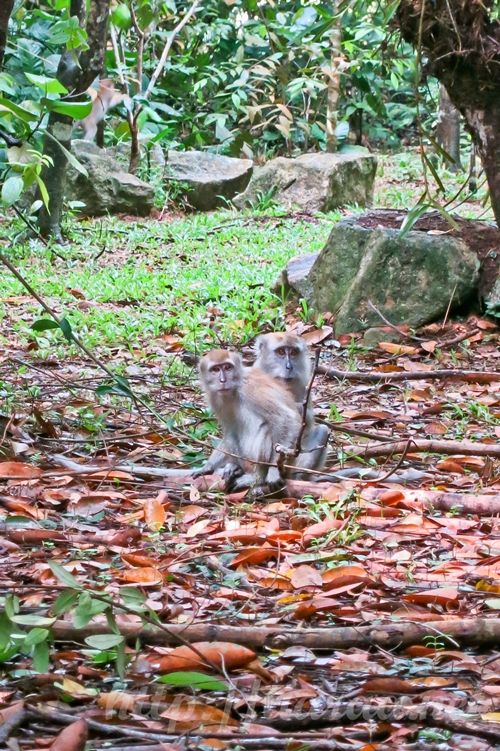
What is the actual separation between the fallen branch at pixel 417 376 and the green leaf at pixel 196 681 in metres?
5.04

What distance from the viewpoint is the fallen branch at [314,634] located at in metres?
2.98

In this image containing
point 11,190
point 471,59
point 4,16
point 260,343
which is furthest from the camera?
point 260,343

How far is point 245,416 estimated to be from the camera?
586 centimetres

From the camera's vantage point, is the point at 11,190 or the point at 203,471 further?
the point at 203,471

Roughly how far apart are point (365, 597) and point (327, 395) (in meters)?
3.94

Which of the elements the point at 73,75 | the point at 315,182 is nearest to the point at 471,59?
the point at 73,75

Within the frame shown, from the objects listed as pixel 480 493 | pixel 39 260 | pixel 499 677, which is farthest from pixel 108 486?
pixel 39 260

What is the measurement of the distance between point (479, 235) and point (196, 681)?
7.39 meters

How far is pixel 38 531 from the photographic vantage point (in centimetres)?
421

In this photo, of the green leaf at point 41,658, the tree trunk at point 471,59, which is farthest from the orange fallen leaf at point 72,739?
the tree trunk at point 471,59

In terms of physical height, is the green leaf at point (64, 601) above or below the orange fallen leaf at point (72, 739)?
above

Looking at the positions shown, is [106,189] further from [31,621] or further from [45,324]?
[31,621]

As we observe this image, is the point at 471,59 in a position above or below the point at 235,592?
above

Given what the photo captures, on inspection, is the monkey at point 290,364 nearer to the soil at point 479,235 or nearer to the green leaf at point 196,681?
the soil at point 479,235
